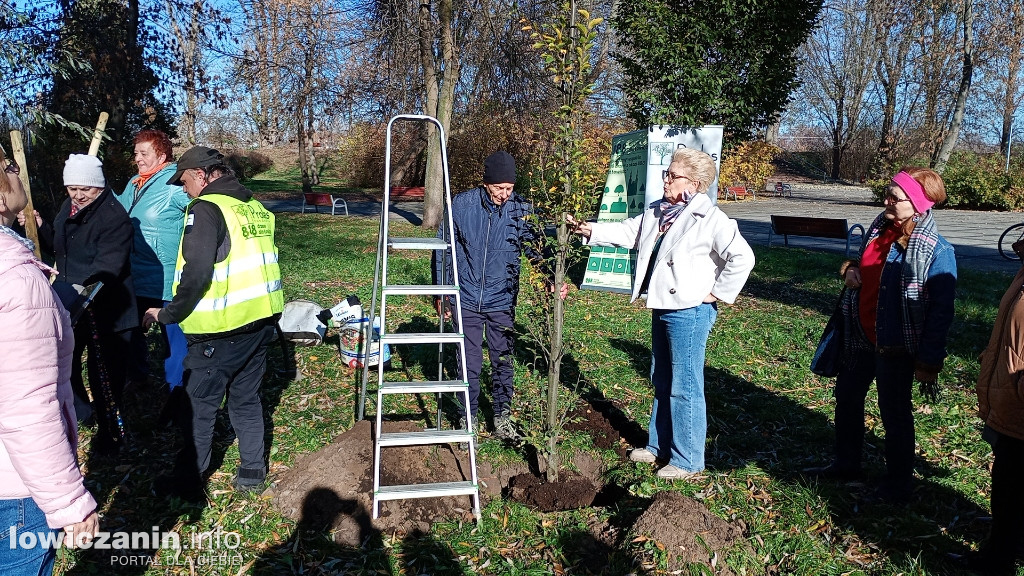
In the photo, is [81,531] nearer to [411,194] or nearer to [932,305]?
[932,305]

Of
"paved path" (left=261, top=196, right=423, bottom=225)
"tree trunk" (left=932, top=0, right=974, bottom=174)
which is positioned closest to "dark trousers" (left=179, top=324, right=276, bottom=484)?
"paved path" (left=261, top=196, right=423, bottom=225)

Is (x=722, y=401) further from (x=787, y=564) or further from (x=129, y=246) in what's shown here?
(x=129, y=246)

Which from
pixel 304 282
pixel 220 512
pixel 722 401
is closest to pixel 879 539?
pixel 722 401

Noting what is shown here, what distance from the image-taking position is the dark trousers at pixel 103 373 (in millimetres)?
4371

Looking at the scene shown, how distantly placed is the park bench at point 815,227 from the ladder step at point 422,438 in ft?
31.0

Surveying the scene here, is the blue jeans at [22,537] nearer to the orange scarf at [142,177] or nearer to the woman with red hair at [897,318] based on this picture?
the orange scarf at [142,177]

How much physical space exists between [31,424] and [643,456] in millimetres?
3456

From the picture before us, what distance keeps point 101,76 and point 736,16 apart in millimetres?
12659

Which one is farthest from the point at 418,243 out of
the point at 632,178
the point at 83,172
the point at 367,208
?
the point at 367,208

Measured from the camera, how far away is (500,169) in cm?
417

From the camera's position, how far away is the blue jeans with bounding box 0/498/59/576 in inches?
75.1

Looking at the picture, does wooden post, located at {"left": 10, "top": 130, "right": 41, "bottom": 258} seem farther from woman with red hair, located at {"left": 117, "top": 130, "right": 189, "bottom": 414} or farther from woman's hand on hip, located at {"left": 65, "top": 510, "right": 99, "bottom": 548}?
woman's hand on hip, located at {"left": 65, "top": 510, "right": 99, "bottom": 548}

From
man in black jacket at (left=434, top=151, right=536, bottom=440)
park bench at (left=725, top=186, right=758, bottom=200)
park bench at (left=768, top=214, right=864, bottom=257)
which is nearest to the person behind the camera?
man in black jacket at (left=434, top=151, right=536, bottom=440)

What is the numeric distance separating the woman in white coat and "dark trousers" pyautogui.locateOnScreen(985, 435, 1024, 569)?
1.40 metres
